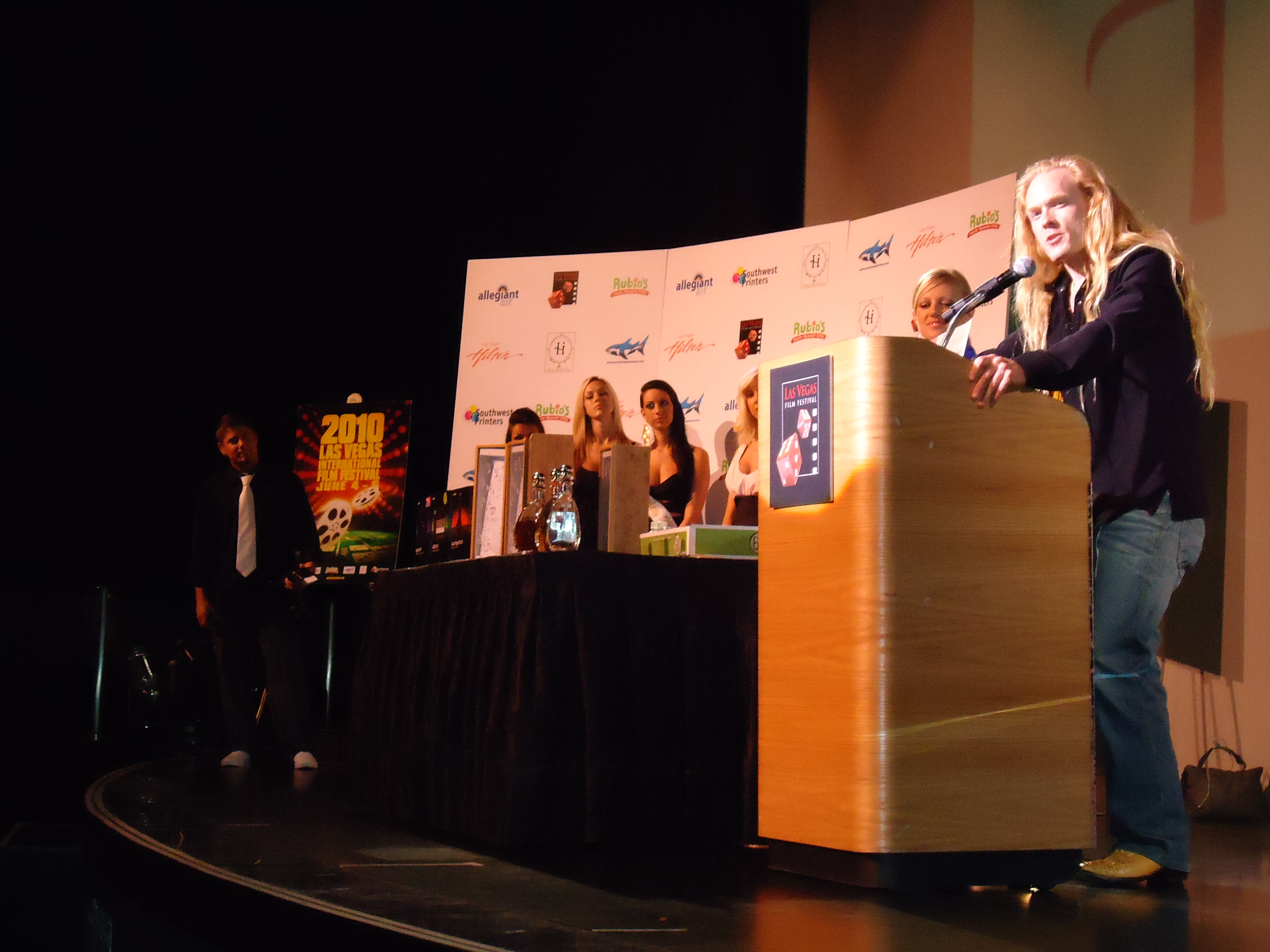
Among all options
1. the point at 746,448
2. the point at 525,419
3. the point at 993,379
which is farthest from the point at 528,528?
the point at 525,419

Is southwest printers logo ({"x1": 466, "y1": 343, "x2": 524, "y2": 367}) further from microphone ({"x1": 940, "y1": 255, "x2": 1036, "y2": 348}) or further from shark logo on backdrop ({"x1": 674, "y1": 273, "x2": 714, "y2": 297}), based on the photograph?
microphone ({"x1": 940, "y1": 255, "x2": 1036, "y2": 348})

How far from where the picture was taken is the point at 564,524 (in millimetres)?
2635

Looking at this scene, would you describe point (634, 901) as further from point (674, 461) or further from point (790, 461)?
point (674, 461)

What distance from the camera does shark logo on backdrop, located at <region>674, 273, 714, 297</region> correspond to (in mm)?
5434

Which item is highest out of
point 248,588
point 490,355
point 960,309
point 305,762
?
point 490,355

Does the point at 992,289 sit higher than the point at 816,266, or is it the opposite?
the point at 816,266

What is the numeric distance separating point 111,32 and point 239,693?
11.7 feet

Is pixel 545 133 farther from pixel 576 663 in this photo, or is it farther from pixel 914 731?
pixel 914 731

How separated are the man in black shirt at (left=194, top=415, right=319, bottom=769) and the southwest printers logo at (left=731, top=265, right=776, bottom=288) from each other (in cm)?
219

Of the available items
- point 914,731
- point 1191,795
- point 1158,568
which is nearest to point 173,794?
point 914,731

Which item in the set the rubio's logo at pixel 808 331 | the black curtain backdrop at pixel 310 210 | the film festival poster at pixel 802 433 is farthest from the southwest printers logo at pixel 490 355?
the film festival poster at pixel 802 433

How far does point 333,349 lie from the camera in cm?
681

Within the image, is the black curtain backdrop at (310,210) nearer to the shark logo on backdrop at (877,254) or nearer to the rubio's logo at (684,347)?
the rubio's logo at (684,347)

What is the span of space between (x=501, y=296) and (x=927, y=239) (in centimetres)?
221
